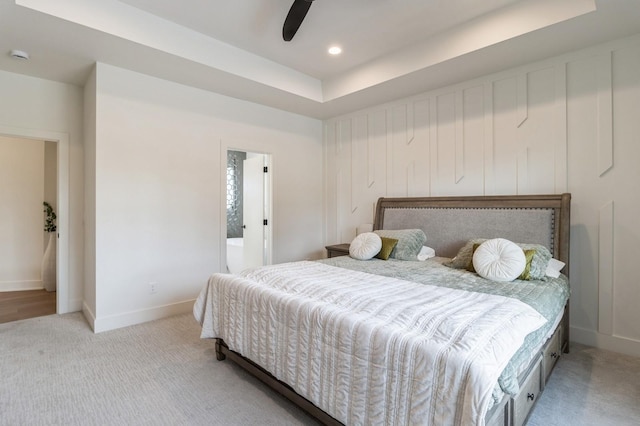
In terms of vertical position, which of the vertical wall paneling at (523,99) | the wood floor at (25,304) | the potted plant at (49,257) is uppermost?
the vertical wall paneling at (523,99)

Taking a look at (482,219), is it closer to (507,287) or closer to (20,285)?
(507,287)

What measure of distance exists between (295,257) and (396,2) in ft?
11.7

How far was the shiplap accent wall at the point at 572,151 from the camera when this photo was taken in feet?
8.99

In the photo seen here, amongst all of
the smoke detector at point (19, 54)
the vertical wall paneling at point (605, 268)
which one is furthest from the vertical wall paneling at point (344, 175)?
the smoke detector at point (19, 54)

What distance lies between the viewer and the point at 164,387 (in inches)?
87.6

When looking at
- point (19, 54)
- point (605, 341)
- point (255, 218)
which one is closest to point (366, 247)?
point (605, 341)

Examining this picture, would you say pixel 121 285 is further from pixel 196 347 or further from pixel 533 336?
pixel 533 336

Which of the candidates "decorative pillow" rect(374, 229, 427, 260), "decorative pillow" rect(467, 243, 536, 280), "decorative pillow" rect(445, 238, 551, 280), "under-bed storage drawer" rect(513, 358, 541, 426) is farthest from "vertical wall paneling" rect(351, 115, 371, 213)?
"under-bed storage drawer" rect(513, 358, 541, 426)

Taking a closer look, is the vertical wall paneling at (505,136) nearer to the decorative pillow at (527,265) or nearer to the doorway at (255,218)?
the decorative pillow at (527,265)

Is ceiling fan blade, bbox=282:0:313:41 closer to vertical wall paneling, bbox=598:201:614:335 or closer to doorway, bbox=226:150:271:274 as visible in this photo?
doorway, bbox=226:150:271:274

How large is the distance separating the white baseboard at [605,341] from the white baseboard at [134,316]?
4.06m

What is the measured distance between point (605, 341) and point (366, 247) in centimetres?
226

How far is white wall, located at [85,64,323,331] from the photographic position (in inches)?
129

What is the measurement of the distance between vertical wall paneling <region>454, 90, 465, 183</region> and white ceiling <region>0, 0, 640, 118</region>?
0.24 meters
